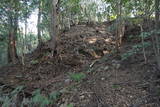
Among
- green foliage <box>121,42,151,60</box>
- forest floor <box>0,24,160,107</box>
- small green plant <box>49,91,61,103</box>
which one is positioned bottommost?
small green plant <box>49,91,61,103</box>

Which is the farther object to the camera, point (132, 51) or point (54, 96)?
point (132, 51)

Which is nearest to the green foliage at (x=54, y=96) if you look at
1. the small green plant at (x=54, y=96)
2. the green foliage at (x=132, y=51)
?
the small green plant at (x=54, y=96)

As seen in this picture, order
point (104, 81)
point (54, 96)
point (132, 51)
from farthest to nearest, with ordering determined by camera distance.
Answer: point (132, 51), point (104, 81), point (54, 96)

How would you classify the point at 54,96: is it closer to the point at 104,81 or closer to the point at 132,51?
the point at 104,81


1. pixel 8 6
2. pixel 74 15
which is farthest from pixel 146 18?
pixel 74 15

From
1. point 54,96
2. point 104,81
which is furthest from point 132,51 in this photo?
point 54,96

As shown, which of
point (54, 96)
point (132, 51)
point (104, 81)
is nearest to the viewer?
point (54, 96)

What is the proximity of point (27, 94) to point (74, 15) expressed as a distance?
1349cm

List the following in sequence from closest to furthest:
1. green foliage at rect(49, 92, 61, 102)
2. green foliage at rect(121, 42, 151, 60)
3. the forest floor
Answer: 1. the forest floor
2. green foliage at rect(49, 92, 61, 102)
3. green foliage at rect(121, 42, 151, 60)

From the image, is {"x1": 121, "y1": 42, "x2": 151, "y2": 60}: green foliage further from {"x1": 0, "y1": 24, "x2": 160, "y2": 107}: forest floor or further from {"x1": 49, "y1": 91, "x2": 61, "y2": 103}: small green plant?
{"x1": 49, "y1": 91, "x2": 61, "y2": 103}: small green plant

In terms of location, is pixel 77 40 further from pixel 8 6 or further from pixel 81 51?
pixel 8 6

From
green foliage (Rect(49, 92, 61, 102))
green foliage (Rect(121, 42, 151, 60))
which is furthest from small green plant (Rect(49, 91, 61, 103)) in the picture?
green foliage (Rect(121, 42, 151, 60))

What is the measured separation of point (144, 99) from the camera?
271 cm

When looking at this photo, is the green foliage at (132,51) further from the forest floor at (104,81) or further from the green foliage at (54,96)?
the green foliage at (54,96)
